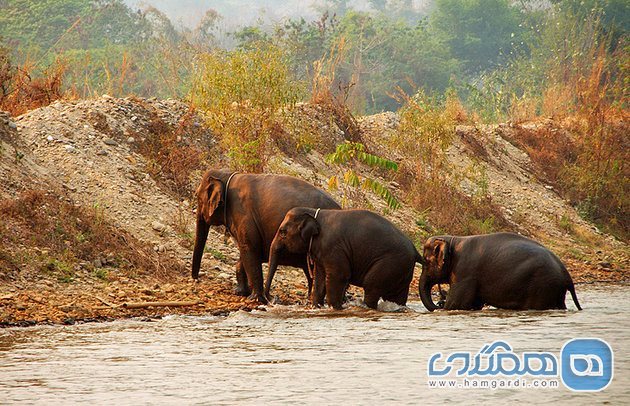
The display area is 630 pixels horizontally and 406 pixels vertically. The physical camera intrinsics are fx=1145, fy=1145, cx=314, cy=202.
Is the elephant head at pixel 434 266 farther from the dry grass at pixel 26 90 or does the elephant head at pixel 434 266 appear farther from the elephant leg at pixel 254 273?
the dry grass at pixel 26 90

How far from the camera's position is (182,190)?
21297 millimetres

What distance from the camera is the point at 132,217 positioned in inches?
752

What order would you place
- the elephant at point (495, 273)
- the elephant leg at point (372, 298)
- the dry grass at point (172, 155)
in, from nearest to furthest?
the elephant at point (495, 273)
the elephant leg at point (372, 298)
the dry grass at point (172, 155)

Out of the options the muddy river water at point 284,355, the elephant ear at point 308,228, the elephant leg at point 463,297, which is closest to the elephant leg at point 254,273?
the muddy river water at point 284,355

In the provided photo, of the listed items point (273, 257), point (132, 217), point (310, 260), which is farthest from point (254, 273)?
point (132, 217)

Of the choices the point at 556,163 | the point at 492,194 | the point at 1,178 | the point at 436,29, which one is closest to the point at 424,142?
the point at 492,194

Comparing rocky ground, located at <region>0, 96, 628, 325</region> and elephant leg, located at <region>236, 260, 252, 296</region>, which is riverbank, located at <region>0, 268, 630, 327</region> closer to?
rocky ground, located at <region>0, 96, 628, 325</region>

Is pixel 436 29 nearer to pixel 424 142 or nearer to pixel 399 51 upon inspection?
pixel 399 51

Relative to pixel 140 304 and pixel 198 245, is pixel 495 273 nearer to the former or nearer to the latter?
pixel 198 245

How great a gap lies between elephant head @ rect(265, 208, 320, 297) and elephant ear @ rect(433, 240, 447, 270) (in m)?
1.82

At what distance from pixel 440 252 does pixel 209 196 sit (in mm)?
3482

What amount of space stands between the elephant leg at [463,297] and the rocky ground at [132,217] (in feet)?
8.29

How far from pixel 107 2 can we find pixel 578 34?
105 ft

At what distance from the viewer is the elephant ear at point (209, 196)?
1664 centimetres
